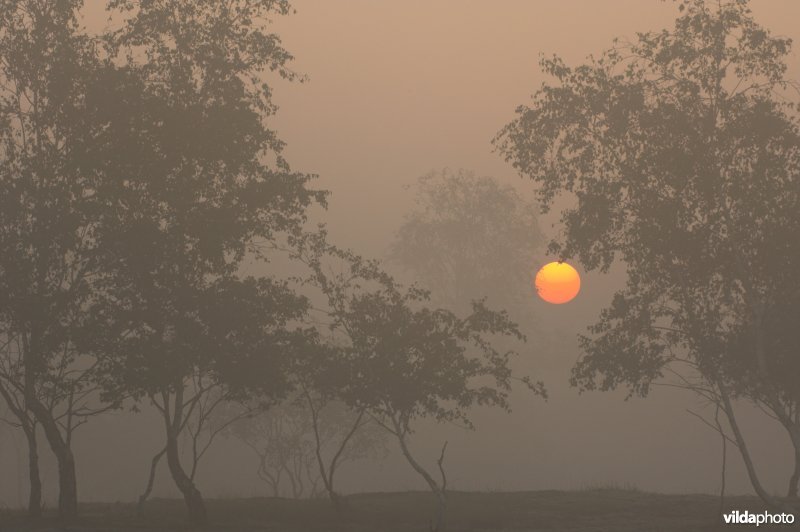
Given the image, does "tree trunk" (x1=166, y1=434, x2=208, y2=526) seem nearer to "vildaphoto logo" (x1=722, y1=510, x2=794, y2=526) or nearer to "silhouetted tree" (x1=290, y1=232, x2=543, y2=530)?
"silhouetted tree" (x1=290, y1=232, x2=543, y2=530)

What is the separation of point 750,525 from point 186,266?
59.2ft

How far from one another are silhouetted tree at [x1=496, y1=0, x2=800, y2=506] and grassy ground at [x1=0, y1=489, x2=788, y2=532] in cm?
434

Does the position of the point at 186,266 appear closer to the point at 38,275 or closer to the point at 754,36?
the point at 38,275

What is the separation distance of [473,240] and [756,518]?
62.2 m

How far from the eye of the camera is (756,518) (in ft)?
102

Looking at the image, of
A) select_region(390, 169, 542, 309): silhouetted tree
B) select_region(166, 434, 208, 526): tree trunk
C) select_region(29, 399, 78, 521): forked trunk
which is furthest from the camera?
select_region(390, 169, 542, 309): silhouetted tree

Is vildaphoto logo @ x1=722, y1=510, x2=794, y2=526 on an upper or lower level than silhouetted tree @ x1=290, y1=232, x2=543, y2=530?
lower

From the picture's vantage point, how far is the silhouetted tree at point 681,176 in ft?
101

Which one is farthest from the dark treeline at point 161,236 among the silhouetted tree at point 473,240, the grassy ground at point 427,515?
the silhouetted tree at point 473,240

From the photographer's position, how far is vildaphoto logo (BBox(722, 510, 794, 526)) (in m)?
29.6

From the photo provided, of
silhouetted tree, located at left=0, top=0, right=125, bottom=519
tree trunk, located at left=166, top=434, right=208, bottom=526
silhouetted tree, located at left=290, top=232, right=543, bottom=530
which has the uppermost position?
silhouetted tree, located at left=0, top=0, right=125, bottom=519

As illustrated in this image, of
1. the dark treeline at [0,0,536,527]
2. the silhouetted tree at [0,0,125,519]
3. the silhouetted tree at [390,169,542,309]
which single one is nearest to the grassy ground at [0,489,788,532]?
the dark treeline at [0,0,536,527]

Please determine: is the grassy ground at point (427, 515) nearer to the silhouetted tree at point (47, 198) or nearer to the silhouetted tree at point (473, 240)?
the silhouetted tree at point (47, 198)

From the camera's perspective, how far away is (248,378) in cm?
3102
